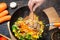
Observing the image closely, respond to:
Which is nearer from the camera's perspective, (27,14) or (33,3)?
(33,3)

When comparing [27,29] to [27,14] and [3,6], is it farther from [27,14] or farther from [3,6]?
[3,6]

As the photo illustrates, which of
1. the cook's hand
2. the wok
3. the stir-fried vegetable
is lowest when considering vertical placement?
the stir-fried vegetable

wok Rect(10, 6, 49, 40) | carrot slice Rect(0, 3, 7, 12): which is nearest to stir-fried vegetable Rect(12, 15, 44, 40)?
wok Rect(10, 6, 49, 40)

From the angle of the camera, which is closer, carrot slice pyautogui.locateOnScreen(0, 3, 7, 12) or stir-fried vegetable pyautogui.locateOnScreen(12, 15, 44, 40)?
stir-fried vegetable pyautogui.locateOnScreen(12, 15, 44, 40)

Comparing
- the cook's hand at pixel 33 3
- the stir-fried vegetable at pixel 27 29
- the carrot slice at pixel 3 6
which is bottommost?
the stir-fried vegetable at pixel 27 29

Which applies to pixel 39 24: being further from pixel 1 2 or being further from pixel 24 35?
pixel 1 2

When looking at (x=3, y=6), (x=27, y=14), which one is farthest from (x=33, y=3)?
(x=3, y=6)

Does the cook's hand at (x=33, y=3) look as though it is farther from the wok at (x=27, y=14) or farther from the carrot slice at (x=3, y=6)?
the carrot slice at (x=3, y=6)

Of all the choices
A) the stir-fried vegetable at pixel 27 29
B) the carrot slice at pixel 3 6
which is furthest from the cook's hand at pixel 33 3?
the carrot slice at pixel 3 6

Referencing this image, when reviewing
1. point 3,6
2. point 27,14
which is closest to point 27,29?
Answer: point 27,14

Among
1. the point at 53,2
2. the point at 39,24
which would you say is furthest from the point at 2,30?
the point at 53,2

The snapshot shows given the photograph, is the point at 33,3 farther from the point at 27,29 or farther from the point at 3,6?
the point at 3,6

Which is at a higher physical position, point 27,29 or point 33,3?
point 33,3

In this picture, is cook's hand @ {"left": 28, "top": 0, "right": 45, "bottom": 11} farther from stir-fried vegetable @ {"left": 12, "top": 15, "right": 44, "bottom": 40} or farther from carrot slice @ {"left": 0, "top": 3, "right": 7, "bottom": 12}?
carrot slice @ {"left": 0, "top": 3, "right": 7, "bottom": 12}
